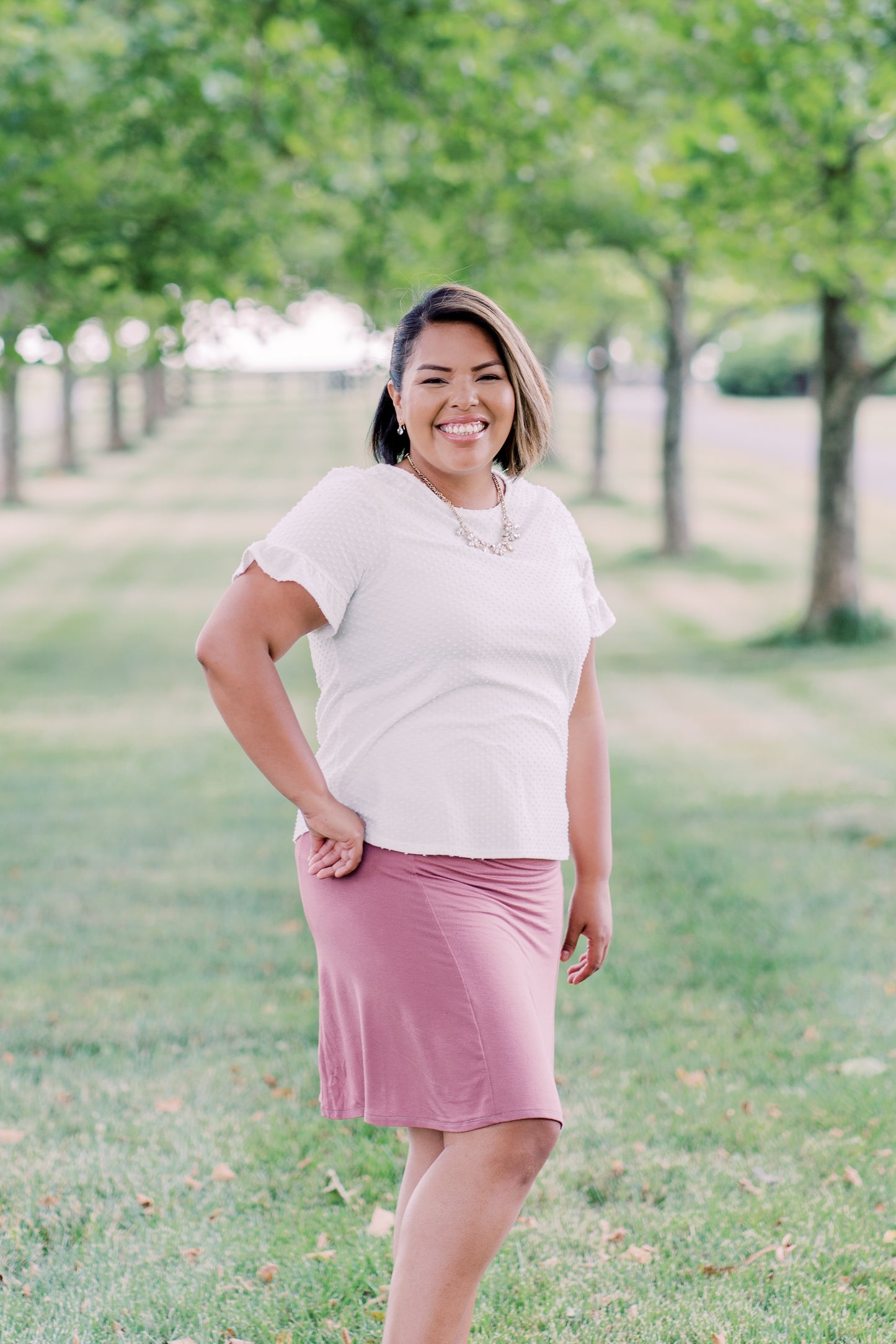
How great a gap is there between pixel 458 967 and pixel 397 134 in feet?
37.5

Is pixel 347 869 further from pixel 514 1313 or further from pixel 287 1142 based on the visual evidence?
pixel 287 1142

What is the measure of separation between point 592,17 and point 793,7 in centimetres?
249

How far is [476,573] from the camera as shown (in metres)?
2.50

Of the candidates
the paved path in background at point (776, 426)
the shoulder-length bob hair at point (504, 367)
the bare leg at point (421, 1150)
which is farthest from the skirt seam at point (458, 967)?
the paved path in background at point (776, 426)

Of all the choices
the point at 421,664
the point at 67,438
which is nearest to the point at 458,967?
the point at 421,664

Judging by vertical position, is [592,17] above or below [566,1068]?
above

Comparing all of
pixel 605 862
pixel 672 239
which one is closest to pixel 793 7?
pixel 672 239

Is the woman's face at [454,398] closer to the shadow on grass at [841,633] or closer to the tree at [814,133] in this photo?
the tree at [814,133]

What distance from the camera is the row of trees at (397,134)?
973 cm

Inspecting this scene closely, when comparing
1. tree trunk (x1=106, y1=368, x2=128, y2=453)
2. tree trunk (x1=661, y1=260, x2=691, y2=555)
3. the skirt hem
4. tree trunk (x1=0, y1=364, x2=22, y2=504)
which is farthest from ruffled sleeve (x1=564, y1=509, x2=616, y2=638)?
tree trunk (x1=106, y1=368, x2=128, y2=453)

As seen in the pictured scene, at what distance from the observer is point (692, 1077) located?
4.45 meters

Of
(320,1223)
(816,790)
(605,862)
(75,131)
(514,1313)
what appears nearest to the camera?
(605,862)

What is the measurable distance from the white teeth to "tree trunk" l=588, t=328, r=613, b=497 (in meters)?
26.5

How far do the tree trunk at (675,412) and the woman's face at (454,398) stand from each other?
Answer: 18.5 metres
